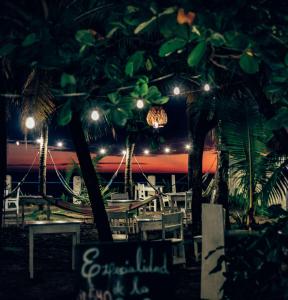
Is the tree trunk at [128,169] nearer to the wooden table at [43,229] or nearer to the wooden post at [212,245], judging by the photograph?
the wooden table at [43,229]

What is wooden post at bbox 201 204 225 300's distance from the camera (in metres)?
4.73

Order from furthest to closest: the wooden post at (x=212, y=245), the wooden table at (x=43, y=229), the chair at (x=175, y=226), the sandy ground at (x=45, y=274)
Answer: the chair at (x=175, y=226)
the wooden table at (x=43, y=229)
the sandy ground at (x=45, y=274)
the wooden post at (x=212, y=245)

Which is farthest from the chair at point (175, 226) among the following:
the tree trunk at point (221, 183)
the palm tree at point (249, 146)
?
the tree trunk at point (221, 183)

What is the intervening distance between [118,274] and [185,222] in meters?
8.87

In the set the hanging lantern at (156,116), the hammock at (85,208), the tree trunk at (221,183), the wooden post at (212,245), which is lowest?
the wooden post at (212,245)

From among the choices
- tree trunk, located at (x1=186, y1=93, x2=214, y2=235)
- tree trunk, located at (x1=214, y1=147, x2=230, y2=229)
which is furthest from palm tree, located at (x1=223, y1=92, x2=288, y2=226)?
tree trunk, located at (x1=214, y1=147, x2=230, y2=229)

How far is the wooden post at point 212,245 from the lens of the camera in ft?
15.5

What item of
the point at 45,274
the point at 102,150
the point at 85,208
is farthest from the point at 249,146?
the point at 102,150

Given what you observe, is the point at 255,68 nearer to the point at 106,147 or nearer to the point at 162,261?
the point at 162,261

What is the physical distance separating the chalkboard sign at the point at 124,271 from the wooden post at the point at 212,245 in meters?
1.53

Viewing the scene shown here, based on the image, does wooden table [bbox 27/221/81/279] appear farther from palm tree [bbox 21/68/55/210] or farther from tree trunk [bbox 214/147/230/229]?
tree trunk [bbox 214/147/230/229]

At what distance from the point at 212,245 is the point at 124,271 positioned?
176 cm

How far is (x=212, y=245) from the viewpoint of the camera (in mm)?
4742

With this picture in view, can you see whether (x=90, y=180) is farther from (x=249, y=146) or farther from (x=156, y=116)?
(x=156, y=116)
